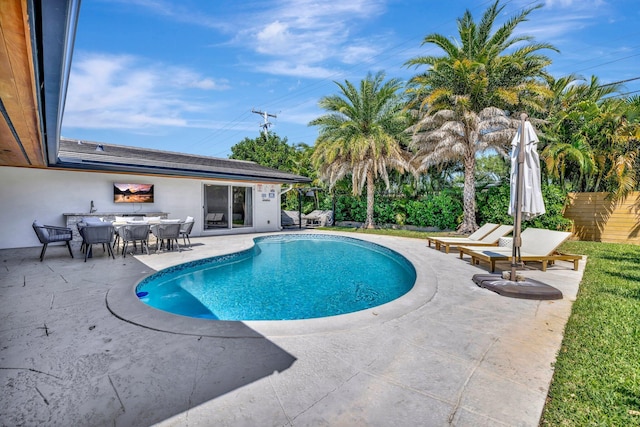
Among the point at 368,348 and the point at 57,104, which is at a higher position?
the point at 57,104

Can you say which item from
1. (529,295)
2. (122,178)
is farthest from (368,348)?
(122,178)

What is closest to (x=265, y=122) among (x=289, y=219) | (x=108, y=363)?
(x=289, y=219)

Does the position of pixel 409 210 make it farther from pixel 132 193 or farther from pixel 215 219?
pixel 132 193

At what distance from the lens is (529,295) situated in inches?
199

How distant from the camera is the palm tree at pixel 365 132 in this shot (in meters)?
15.6

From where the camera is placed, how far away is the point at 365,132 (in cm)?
1659

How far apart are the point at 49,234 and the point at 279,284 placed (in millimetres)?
6993

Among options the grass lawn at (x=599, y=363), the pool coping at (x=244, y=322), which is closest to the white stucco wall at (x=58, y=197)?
the pool coping at (x=244, y=322)

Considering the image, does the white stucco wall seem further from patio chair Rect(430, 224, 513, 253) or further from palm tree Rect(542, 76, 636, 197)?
palm tree Rect(542, 76, 636, 197)

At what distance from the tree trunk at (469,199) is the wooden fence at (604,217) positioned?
361 cm

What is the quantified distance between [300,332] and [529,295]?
4.12 meters

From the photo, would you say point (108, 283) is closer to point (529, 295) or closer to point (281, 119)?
point (529, 295)

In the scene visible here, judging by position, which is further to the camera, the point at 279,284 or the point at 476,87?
the point at 476,87

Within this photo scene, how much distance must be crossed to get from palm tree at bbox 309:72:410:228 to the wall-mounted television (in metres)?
8.93
